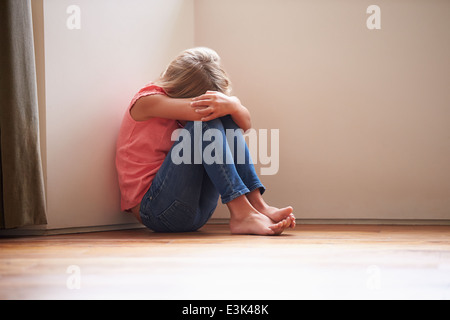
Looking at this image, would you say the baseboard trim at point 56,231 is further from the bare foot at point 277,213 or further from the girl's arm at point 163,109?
the bare foot at point 277,213

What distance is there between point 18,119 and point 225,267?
923mm

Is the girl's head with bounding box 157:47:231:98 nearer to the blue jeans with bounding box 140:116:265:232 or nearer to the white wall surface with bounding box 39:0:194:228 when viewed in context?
the blue jeans with bounding box 140:116:265:232

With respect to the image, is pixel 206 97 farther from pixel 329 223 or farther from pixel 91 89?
pixel 329 223

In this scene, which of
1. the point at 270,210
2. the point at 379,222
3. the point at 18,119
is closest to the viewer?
the point at 18,119

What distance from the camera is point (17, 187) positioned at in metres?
1.68

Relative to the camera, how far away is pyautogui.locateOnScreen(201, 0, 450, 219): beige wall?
2303mm

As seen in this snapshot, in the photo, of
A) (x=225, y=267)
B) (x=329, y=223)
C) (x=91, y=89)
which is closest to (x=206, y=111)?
(x=91, y=89)

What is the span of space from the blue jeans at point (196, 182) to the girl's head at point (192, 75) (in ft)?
0.49

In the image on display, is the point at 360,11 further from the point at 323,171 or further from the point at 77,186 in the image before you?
the point at 77,186

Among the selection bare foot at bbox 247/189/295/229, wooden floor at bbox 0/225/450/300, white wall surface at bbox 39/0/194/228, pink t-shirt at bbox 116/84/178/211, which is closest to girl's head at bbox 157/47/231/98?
pink t-shirt at bbox 116/84/178/211

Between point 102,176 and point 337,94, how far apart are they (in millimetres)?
1048

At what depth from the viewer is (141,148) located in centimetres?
193

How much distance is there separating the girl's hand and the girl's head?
0.09 meters

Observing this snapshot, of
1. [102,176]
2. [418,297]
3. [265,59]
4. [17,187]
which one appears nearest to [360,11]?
[265,59]
